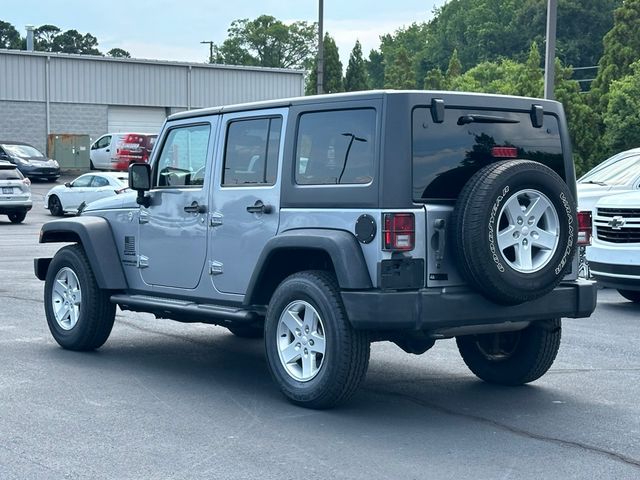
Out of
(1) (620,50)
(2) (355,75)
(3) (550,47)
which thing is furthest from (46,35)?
(3) (550,47)

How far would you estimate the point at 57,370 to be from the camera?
29.2 ft

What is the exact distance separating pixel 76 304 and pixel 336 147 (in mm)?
3327

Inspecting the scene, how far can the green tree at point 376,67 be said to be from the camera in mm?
138250

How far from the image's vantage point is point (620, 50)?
59.0 metres

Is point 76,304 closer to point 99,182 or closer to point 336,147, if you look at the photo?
point 336,147

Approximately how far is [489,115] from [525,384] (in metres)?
2.16

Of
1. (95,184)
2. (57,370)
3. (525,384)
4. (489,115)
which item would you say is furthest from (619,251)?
(95,184)

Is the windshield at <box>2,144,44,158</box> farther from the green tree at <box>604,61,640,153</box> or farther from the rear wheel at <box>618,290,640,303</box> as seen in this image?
the rear wheel at <box>618,290,640,303</box>

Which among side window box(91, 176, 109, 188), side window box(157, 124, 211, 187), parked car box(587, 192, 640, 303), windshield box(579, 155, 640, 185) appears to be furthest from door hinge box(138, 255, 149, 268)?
side window box(91, 176, 109, 188)

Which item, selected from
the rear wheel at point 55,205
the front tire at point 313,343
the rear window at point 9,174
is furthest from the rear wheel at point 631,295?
the rear wheel at point 55,205

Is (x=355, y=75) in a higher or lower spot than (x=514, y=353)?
higher

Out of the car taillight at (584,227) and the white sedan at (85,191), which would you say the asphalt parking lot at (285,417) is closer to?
the car taillight at (584,227)

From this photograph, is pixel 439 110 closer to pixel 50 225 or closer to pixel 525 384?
pixel 525 384

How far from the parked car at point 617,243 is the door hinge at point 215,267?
6.08 m
